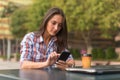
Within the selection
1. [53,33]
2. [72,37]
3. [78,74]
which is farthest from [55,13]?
[72,37]

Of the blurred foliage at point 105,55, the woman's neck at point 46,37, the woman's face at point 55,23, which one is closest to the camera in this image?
the woman's face at point 55,23

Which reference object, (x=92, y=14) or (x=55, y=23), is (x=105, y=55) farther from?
(x=55, y=23)

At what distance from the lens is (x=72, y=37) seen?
4406 centimetres

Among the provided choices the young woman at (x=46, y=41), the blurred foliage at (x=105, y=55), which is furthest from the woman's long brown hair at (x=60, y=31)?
the blurred foliage at (x=105, y=55)

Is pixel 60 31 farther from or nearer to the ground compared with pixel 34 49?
farther from the ground

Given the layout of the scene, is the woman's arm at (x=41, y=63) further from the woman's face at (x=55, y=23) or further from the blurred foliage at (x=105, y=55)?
the blurred foliage at (x=105, y=55)

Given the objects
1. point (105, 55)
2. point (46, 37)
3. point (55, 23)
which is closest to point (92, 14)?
point (105, 55)

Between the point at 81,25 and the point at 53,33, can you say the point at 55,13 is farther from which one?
the point at 81,25

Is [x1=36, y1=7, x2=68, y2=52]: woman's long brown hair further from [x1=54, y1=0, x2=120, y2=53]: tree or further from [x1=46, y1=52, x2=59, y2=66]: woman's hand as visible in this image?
[x1=54, y1=0, x2=120, y2=53]: tree

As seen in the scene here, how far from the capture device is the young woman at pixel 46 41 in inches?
124

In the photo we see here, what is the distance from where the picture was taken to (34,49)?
3225 mm

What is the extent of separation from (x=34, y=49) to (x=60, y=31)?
0.27 metres

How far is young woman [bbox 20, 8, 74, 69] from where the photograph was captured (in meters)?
3.15

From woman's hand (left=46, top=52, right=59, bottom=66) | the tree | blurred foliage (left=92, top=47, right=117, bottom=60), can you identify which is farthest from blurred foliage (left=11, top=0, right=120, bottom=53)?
woman's hand (left=46, top=52, right=59, bottom=66)
